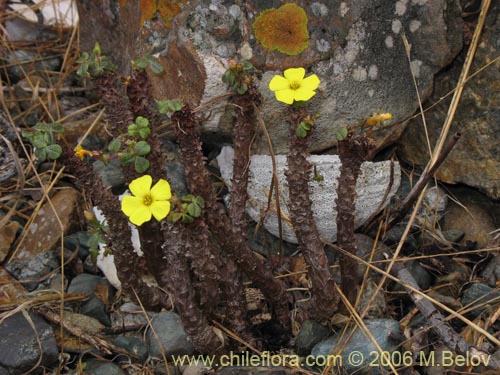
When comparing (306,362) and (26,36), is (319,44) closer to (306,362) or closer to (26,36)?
(306,362)

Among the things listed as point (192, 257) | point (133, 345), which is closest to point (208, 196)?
point (192, 257)

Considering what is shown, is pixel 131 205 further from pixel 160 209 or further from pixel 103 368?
pixel 103 368

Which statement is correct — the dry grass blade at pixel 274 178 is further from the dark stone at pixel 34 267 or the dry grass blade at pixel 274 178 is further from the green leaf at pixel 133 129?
the dark stone at pixel 34 267

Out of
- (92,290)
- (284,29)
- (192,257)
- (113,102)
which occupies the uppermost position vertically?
(284,29)

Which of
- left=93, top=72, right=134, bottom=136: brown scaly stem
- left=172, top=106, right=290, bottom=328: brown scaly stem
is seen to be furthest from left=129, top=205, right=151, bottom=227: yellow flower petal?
left=93, top=72, right=134, bottom=136: brown scaly stem

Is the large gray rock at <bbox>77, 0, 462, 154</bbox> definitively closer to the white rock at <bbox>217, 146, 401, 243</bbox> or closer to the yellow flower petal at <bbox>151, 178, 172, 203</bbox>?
the white rock at <bbox>217, 146, 401, 243</bbox>

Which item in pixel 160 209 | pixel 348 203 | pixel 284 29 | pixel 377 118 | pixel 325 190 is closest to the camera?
pixel 160 209
